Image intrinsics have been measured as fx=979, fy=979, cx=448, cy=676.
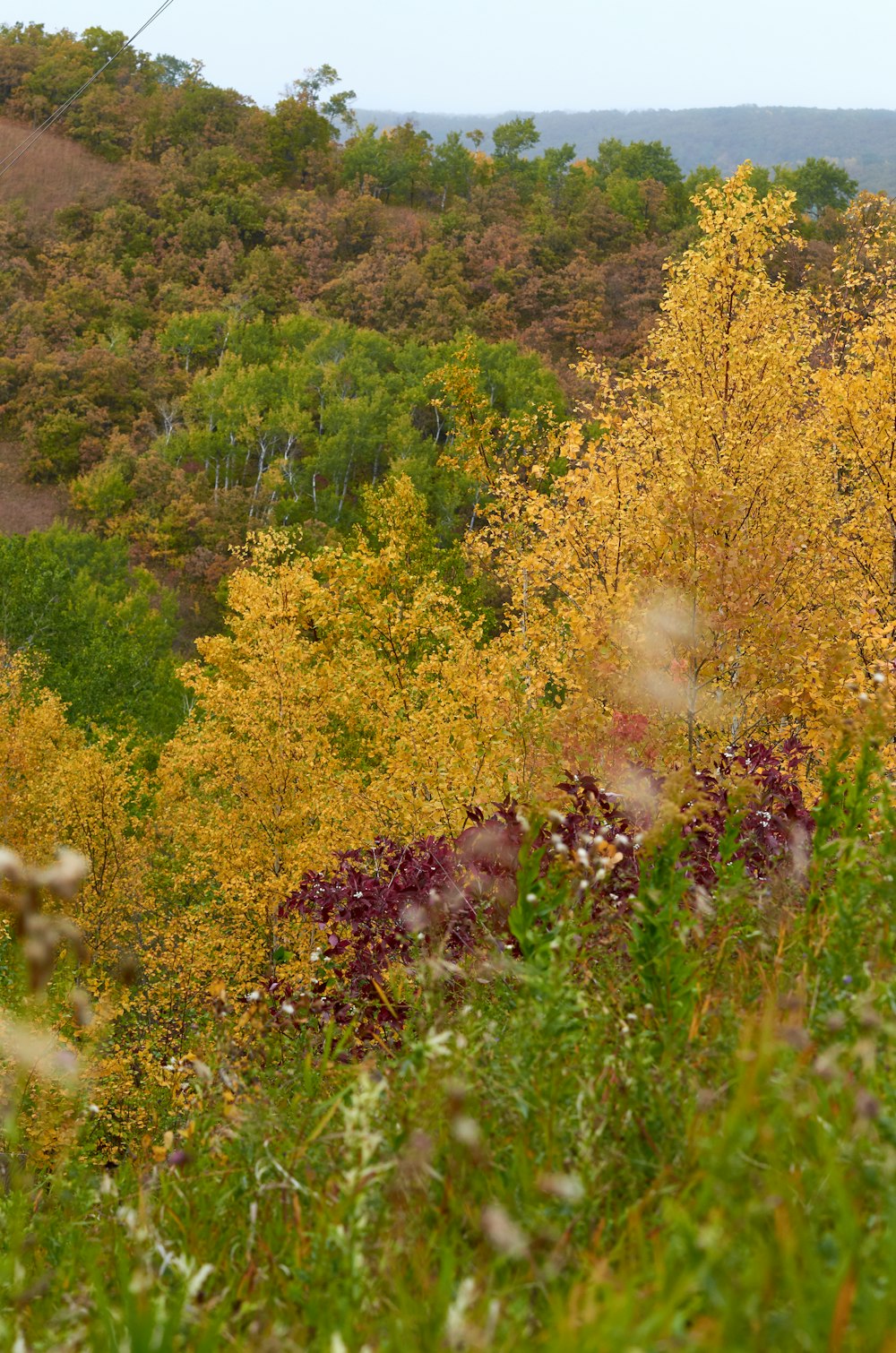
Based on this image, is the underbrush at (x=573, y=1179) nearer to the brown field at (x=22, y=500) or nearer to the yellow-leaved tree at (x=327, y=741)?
the yellow-leaved tree at (x=327, y=741)

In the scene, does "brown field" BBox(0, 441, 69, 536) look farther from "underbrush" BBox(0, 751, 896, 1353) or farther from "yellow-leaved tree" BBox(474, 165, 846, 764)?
"underbrush" BBox(0, 751, 896, 1353)

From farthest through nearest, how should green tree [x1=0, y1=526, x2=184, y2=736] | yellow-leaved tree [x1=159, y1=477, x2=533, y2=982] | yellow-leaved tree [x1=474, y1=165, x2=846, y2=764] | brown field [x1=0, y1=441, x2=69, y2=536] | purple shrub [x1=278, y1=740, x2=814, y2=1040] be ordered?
brown field [x1=0, y1=441, x2=69, y2=536], green tree [x1=0, y1=526, x2=184, y2=736], yellow-leaved tree [x1=159, y1=477, x2=533, y2=982], yellow-leaved tree [x1=474, y1=165, x2=846, y2=764], purple shrub [x1=278, y1=740, x2=814, y2=1040]

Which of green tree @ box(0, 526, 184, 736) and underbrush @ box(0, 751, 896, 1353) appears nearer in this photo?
underbrush @ box(0, 751, 896, 1353)

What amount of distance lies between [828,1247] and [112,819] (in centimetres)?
2116

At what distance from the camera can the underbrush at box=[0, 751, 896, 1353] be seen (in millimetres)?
1568

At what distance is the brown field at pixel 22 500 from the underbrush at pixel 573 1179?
168ft

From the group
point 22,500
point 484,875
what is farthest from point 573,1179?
point 22,500

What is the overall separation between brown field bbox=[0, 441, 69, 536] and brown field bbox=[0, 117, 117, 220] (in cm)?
2566

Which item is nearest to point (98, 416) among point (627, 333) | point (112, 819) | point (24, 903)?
point (627, 333)

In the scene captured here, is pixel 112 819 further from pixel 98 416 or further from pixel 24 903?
pixel 98 416

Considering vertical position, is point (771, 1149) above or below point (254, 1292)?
above

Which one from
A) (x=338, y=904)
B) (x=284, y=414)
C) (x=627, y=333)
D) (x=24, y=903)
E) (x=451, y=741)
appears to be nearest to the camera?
(x=24, y=903)

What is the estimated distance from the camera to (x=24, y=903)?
4145 mm

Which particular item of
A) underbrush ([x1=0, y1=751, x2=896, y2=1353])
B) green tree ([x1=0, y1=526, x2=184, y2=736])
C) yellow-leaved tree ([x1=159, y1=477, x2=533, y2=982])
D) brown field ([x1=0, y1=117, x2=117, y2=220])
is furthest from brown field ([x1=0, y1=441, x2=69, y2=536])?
underbrush ([x1=0, y1=751, x2=896, y2=1353])
